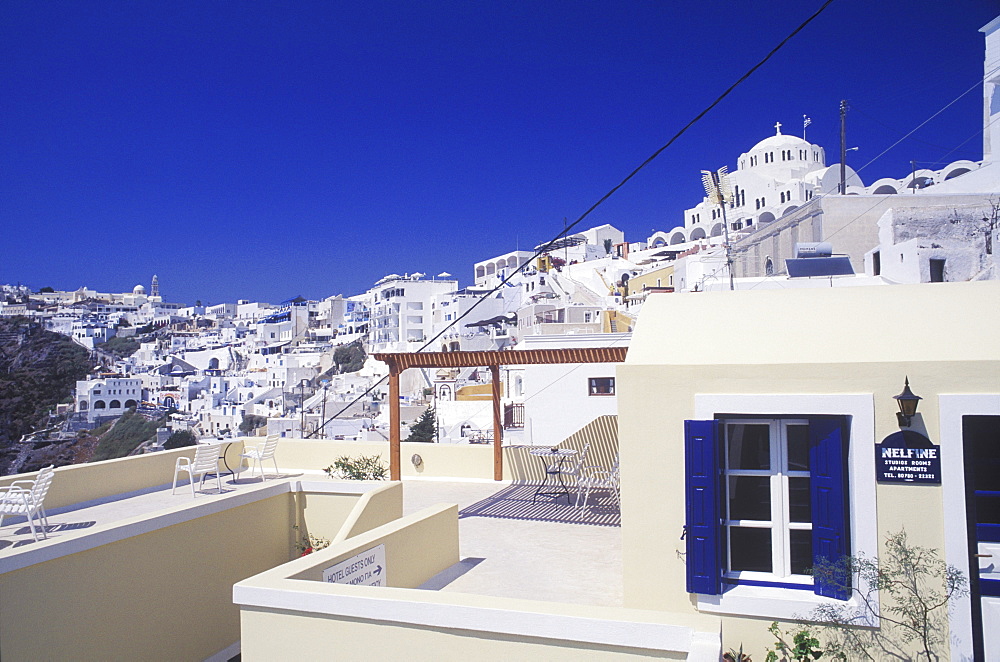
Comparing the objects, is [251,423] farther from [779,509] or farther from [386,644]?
[779,509]

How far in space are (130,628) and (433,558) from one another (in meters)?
2.44

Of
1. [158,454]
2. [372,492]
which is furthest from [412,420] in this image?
[372,492]

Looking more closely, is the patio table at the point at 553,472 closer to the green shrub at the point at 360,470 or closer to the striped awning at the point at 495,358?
the striped awning at the point at 495,358

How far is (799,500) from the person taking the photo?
4203mm

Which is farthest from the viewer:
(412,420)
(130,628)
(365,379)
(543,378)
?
(365,379)

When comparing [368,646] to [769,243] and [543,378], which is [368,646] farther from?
[769,243]

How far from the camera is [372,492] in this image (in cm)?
641

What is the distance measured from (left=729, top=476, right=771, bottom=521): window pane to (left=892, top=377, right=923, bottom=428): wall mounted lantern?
→ 0.89 meters

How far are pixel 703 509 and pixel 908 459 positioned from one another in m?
1.22

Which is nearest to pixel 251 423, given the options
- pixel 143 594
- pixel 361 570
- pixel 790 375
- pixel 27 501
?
pixel 27 501

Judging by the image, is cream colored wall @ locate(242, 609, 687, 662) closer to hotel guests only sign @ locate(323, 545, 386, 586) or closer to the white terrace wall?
hotel guests only sign @ locate(323, 545, 386, 586)

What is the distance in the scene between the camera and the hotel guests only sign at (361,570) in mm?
4402

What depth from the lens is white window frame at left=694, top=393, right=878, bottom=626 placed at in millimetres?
3838

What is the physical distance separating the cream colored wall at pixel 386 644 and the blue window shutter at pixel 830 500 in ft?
4.71
